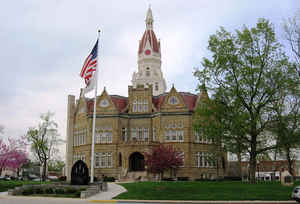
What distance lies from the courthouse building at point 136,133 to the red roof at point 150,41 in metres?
33.2

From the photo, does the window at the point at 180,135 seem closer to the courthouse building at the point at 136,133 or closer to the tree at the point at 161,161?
the courthouse building at the point at 136,133

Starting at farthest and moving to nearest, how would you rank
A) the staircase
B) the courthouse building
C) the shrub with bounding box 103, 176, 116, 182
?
the courthouse building
the shrub with bounding box 103, 176, 116, 182
the staircase

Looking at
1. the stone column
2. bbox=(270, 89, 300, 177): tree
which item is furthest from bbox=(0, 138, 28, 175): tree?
bbox=(270, 89, 300, 177): tree

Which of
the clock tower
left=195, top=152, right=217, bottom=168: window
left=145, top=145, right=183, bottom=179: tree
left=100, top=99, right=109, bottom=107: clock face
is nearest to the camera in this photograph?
left=145, top=145, right=183, bottom=179: tree

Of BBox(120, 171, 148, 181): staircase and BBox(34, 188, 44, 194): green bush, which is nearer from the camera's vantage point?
BBox(34, 188, 44, 194): green bush

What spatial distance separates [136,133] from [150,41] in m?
39.7

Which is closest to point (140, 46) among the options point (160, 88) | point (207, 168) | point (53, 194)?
point (160, 88)

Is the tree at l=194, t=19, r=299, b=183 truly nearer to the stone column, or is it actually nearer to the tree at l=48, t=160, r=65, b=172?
the stone column

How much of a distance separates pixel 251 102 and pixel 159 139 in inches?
865

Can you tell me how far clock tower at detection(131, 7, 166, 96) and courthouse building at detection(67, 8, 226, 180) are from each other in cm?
2985

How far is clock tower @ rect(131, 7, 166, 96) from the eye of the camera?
90938 millimetres

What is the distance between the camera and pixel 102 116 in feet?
188

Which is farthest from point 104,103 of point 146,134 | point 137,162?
point 137,162

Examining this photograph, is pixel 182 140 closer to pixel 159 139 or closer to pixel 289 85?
pixel 159 139
